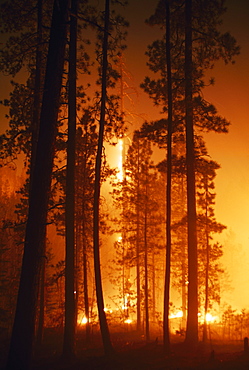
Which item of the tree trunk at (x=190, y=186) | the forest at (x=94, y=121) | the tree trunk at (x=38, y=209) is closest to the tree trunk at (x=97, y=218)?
the forest at (x=94, y=121)

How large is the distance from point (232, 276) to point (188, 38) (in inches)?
3472

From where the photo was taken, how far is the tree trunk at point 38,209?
694 cm

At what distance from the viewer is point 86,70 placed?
11.9 meters

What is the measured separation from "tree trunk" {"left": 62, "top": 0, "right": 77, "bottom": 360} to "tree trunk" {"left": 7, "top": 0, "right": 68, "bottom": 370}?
87.6 inches

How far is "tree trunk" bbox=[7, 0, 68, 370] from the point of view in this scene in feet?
22.8

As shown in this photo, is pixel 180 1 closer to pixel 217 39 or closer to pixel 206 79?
pixel 217 39

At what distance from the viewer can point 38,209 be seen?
7.47 meters

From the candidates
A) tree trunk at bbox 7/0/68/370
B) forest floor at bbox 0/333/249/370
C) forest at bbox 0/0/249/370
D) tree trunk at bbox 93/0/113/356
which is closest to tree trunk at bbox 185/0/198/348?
forest at bbox 0/0/249/370

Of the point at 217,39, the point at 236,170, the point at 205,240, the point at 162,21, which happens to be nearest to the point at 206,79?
the point at 217,39

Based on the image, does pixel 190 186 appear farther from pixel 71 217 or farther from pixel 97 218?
pixel 71 217

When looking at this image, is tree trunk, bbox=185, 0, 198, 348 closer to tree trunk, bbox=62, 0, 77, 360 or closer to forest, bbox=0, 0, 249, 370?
forest, bbox=0, 0, 249, 370

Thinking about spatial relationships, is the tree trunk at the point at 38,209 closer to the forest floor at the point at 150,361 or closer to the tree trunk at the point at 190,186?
the forest floor at the point at 150,361

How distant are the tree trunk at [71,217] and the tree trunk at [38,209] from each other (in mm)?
2224

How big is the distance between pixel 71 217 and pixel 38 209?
11.8 feet
